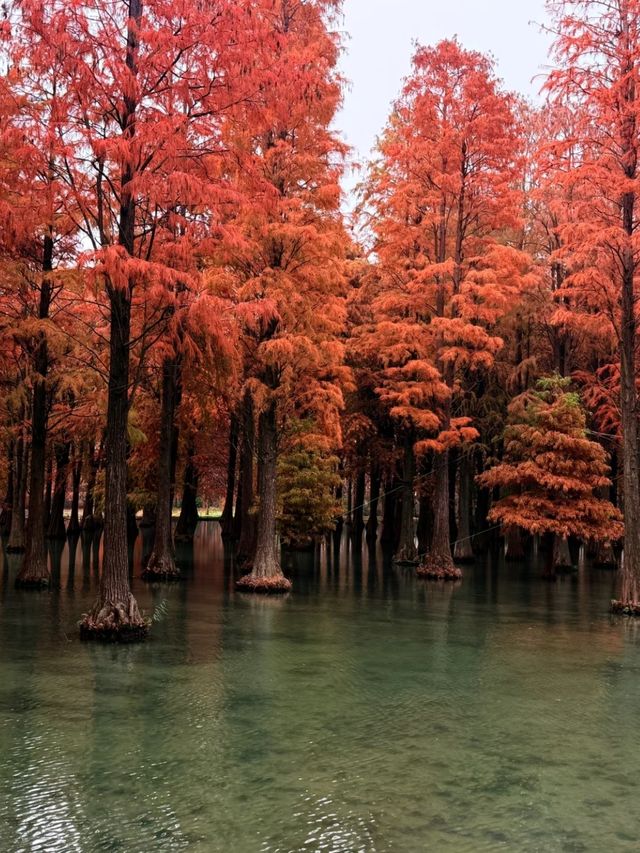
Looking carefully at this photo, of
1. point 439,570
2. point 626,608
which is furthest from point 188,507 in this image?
point 626,608

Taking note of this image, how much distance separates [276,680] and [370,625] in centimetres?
531

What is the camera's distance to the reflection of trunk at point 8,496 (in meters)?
36.5

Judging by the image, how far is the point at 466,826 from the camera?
6145mm

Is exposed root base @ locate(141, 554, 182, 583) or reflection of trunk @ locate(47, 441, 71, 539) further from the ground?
reflection of trunk @ locate(47, 441, 71, 539)

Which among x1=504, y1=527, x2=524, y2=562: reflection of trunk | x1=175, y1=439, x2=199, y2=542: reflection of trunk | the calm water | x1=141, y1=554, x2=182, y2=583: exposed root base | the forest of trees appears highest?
the forest of trees

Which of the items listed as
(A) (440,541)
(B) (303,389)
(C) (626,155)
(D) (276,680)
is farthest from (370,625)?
(C) (626,155)

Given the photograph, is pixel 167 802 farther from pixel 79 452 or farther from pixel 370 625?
pixel 79 452

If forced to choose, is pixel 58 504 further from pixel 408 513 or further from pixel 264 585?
pixel 264 585

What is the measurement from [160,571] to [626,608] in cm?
1249

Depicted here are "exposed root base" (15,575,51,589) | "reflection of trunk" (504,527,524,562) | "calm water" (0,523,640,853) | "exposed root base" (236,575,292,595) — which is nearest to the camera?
"calm water" (0,523,640,853)

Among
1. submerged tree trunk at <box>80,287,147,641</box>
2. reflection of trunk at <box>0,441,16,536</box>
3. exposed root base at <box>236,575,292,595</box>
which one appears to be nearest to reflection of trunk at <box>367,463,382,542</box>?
exposed root base at <box>236,575,292,595</box>

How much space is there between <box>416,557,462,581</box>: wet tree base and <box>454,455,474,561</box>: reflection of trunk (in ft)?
24.1

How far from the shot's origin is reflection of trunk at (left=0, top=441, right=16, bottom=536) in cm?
3647

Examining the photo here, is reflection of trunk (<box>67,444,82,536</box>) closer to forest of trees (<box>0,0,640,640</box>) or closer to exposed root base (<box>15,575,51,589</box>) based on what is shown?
forest of trees (<box>0,0,640,640</box>)
